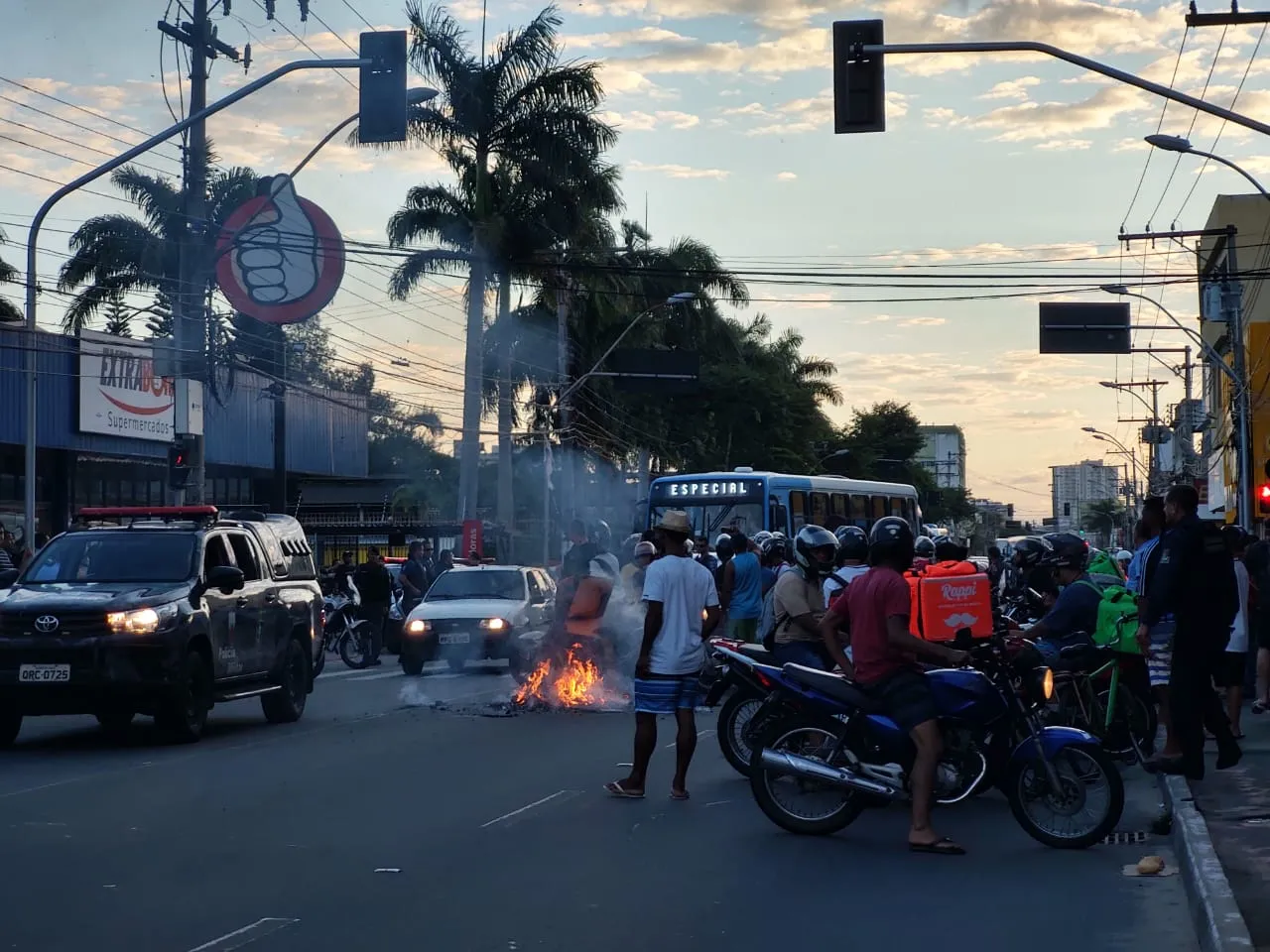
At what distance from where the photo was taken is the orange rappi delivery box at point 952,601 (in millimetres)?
11883

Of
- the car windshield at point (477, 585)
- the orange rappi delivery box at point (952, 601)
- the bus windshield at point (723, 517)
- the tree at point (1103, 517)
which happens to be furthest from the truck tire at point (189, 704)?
the tree at point (1103, 517)

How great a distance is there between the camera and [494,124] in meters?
42.7

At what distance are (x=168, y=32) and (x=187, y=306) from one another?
5176 mm

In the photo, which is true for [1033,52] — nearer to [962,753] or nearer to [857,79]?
[857,79]

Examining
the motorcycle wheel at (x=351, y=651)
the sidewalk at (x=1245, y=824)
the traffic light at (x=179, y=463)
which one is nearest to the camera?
the sidewalk at (x=1245, y=824)

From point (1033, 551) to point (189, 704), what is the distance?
291 inches

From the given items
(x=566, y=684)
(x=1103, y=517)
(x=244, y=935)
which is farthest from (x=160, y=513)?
(x=1103, y=517)

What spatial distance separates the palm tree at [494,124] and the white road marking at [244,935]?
35197mm

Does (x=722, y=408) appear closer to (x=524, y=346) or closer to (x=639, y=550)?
(x=524, y=346)

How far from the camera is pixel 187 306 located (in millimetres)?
31641

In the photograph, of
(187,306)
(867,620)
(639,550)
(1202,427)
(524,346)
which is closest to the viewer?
(867,620)

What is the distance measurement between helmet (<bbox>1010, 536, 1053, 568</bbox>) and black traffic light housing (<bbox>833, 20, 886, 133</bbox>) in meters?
4.20

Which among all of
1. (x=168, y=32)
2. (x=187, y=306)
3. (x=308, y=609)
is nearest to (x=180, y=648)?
(x=308, y=609)

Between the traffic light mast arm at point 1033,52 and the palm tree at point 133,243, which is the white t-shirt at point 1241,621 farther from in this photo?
the palm tree at point 133,243
